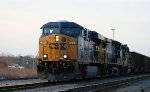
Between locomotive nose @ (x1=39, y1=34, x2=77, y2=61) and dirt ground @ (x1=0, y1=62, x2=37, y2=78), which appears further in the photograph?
dirt ground @ (x1=0, y1=62, x2=37, y2=78)

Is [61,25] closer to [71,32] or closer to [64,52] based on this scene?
[71,32]

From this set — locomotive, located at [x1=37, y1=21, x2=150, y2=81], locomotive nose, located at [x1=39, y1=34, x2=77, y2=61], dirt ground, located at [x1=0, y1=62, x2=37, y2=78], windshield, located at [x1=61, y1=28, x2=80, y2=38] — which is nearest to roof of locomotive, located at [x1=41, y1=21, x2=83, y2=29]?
locomotive, located at [x1=37, y1=21, x2=150, y2=81]

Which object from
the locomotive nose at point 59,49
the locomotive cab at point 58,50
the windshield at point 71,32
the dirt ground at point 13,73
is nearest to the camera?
the locomotive cab at point 58,50

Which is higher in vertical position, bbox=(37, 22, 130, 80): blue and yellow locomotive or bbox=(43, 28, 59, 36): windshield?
bbox=(43, 28, 59, 36): windshield

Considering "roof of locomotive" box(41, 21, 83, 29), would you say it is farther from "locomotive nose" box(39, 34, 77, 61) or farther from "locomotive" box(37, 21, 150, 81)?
"locomotive nose" box(39, 34, 77, 61)

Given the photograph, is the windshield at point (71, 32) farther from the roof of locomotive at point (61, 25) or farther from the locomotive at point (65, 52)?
the roof of locomotive at point (61, 25)

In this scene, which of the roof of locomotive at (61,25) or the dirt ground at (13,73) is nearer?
the roof of locomotive at (61,25)

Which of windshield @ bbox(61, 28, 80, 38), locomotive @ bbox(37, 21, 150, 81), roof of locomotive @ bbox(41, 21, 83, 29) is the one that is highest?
roof of locomotive @ bbox(41, 21, 83, 29)

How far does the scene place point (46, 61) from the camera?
23.9 metres

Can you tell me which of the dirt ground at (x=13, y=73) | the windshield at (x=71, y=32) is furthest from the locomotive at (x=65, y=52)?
the dirt ground at (x=13, y=73)

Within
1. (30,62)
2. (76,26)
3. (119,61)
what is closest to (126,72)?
(119,61)

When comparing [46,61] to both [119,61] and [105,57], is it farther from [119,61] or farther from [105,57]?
[119,61]

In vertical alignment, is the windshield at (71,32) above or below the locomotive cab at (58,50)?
above

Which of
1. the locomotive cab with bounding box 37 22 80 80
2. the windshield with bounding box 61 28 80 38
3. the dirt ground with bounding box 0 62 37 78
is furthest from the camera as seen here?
the dirt ground with bounding box 0 62 37 78
